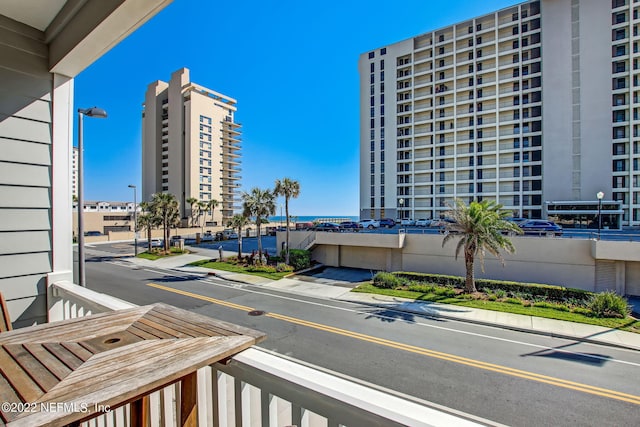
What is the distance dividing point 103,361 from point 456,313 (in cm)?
1510

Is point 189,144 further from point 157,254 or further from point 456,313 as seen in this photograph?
point 456,313

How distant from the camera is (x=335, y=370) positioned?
8.52m

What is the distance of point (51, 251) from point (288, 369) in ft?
14.9

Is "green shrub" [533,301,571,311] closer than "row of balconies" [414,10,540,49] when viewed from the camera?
Yes

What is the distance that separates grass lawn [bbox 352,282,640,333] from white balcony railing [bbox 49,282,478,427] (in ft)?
51.7

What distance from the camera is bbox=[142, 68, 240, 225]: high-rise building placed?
65875 millimetres

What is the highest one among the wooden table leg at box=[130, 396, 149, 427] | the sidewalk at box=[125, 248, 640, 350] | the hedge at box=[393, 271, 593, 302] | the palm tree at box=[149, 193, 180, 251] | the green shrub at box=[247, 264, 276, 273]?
the palm tree at box=[149, 193, 180, 251]

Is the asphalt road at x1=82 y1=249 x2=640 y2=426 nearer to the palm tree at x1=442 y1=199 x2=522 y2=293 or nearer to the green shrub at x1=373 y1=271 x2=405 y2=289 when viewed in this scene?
the green shrub at x1=373 y1=271 x2=405 y2=289

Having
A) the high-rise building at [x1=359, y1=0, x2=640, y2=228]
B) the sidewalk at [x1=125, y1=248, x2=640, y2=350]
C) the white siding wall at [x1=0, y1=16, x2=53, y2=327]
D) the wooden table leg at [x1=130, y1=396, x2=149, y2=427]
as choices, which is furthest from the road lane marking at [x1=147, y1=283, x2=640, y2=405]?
the high-rise building at [x1=359, y1=0, x2=640, y2=228]

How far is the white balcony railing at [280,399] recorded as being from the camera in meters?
1.23

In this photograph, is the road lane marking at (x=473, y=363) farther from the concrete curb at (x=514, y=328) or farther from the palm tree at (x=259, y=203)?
the palm tree at (x=259, y=203)

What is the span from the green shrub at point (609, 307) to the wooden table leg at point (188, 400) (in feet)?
58.7

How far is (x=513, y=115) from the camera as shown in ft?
153

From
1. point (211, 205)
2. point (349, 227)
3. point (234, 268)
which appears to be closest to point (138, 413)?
point (234, 268)
